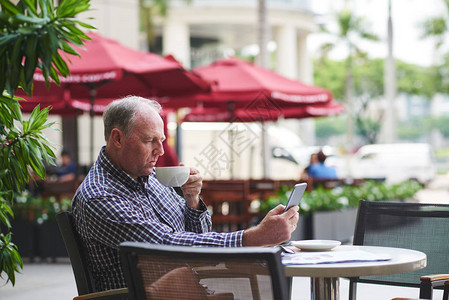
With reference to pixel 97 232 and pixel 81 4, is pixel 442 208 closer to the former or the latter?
pixel 97 232

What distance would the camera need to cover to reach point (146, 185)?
12.5ft

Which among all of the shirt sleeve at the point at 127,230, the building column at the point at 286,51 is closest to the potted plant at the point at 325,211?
the shirt sleeve at the point at 127,230

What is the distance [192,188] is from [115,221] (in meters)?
0.86

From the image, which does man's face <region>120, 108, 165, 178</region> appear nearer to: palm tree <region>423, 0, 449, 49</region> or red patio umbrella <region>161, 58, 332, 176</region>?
red patio umbrella <region>161, 58, 332, 176</region>

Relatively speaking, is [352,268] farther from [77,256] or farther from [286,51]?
[286,51]

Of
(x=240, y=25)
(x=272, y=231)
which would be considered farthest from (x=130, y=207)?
(x=240, y=25)

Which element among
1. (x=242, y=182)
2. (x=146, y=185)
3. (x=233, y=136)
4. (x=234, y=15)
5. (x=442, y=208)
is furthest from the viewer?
(x=234, y=15)

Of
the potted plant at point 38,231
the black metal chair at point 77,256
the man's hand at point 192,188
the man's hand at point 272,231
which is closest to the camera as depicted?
the man's hand at point 272,231

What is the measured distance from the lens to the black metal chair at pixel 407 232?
14.2ft

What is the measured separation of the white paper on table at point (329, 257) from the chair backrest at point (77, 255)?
89cm

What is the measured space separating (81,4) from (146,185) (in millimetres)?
1014

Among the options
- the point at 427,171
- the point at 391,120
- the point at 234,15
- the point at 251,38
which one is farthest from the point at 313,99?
the point at 251,38

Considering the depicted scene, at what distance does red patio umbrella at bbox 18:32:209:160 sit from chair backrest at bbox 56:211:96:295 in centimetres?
528

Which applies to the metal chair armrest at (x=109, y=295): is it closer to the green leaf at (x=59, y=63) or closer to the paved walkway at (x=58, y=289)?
the green leaf at (x=59, y=63)
